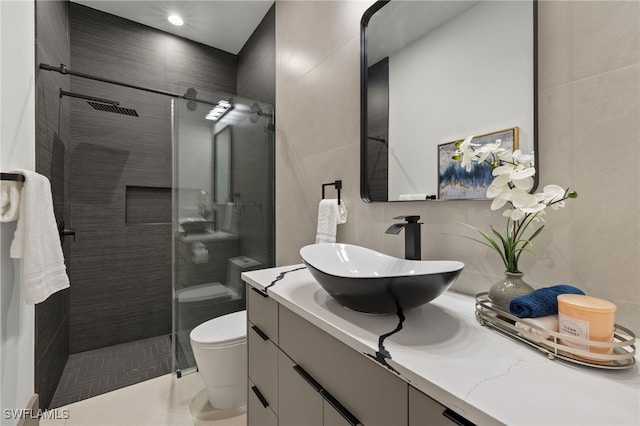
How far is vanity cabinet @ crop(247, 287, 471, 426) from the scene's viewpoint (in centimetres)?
51

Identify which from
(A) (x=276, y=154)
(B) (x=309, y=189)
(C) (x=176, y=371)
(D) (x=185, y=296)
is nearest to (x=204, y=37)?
(A) (x=276, y=154)

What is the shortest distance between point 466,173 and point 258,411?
1.20m

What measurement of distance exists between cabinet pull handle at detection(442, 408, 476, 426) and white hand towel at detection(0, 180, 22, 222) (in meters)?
1.50

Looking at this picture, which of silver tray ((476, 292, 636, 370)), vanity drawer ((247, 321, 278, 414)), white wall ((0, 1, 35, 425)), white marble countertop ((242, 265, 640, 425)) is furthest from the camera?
white wall ((0, 1, 35, 425))

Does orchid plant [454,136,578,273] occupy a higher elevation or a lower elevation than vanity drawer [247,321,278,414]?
higher

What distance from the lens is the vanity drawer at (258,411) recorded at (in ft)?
3.17

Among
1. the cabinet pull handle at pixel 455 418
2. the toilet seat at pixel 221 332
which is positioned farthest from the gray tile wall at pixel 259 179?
the cabinet pull handle at pixel 455 418

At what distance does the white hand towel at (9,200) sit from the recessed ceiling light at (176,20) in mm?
2002

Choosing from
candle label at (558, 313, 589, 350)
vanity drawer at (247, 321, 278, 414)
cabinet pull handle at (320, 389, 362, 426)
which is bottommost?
vanity drawer at (247, 321, 278, 414)

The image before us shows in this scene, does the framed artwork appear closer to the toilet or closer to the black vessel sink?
the black vessel sink

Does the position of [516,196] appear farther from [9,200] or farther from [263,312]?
[9,200]

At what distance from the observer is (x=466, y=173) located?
3.02 ft

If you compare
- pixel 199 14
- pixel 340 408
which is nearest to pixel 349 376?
pixel 340 408

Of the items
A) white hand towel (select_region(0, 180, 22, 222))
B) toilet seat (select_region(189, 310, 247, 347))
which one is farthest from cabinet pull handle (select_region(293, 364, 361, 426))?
white hand towel (select_region(0, 180, 22, 222))
